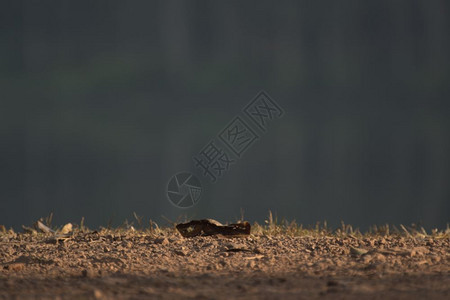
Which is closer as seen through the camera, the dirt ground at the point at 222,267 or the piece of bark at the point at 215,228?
the dirt ground at the point at 222,267

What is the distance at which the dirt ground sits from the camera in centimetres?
273

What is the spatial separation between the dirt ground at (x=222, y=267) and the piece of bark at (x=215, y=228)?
0.26ft

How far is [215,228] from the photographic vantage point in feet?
15.3

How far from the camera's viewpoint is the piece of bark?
4.64 metres

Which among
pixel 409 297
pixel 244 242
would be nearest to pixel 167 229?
pixel 244 242

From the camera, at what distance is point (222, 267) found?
3.43 meters

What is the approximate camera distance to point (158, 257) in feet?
12.5

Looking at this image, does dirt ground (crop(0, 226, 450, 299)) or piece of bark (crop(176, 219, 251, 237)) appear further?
piece of bark (crop(176, 219, 251, 237))

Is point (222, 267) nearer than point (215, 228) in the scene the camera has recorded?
Yes

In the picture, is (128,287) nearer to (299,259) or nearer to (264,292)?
(264,292)

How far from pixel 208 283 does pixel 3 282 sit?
113cm

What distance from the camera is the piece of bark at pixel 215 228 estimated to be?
4637mm

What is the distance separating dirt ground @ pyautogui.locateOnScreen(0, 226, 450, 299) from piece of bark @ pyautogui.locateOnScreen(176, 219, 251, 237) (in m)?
0.08

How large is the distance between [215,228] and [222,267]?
122 centimetres
